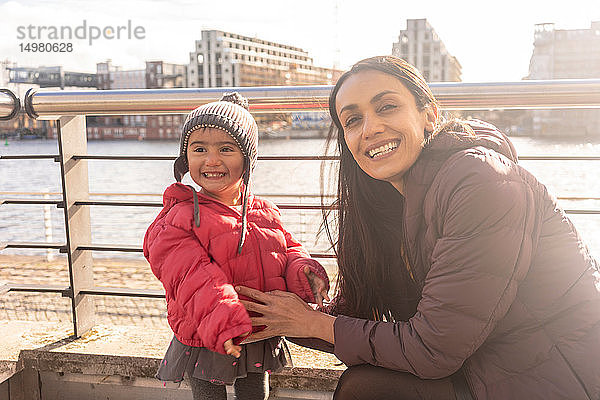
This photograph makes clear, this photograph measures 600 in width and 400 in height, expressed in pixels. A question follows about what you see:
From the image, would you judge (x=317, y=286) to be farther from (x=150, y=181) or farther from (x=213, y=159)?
(x=150, y=181)

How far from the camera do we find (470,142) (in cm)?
136

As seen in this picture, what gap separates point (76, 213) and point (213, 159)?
107 cm

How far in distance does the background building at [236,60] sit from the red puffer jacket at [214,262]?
60931 millimetres

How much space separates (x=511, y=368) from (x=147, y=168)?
183 ft

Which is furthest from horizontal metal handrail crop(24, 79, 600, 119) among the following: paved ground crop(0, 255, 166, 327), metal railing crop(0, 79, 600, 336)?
paved ground crop(0, 255, 166, 327)

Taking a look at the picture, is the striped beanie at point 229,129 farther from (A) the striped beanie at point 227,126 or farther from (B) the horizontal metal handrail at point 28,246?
(B) the horizontal metal handrail at point 28,246

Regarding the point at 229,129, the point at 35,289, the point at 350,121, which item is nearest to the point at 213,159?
the point at 229,129

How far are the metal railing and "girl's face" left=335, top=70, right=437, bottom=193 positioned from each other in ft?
0.86

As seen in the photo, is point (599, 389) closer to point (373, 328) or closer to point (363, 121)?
point (373, 328)

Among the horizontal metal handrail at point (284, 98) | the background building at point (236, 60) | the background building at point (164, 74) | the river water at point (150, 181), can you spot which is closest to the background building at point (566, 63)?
the river water at point (150, 181)

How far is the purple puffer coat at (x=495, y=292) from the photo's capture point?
1217 millimetres

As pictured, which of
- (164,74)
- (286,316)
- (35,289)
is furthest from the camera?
(164,74)

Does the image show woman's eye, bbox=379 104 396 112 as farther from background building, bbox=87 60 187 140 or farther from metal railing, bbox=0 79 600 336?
background building, bbox=87 60 187 140

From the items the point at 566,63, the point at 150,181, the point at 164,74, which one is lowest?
the point at 150,181
